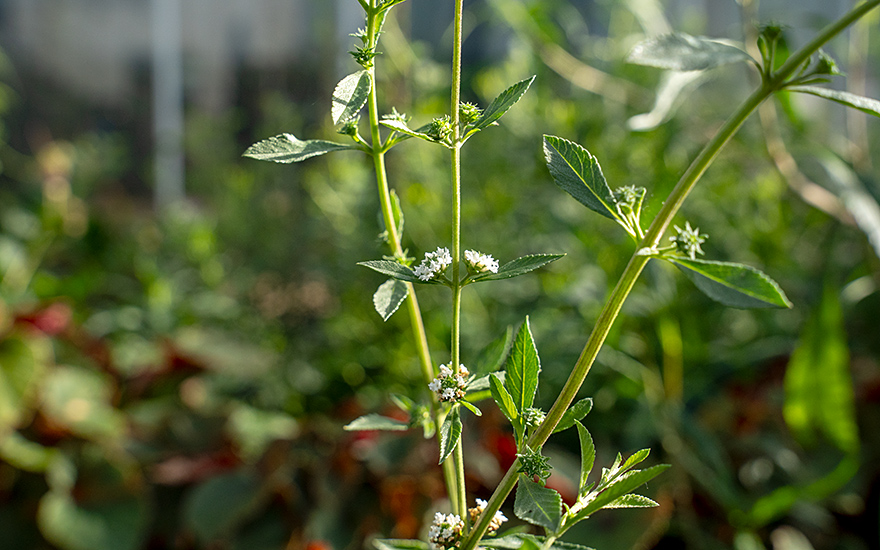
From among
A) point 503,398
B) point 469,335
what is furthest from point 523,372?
point 469,335

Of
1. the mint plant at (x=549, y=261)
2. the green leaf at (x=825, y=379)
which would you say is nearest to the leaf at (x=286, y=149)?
the mint plant at (x=549, y=261)

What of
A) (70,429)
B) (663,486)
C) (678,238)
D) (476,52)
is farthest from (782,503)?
(476,52)

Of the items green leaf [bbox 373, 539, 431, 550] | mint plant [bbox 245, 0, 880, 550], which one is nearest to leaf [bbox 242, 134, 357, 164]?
mint plant [bbox 245, 0, 880, 550]

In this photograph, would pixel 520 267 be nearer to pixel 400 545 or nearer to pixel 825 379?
pixel 400 545

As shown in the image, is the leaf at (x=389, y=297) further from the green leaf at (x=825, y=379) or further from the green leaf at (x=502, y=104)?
the green leaf at (x=825, y=379)

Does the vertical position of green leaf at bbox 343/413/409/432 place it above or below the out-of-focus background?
above

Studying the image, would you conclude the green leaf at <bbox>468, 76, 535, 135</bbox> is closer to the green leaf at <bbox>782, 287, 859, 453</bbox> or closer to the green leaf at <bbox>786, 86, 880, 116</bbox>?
the green leaf at <bbox>786, 86, 880, 116</bbox>
